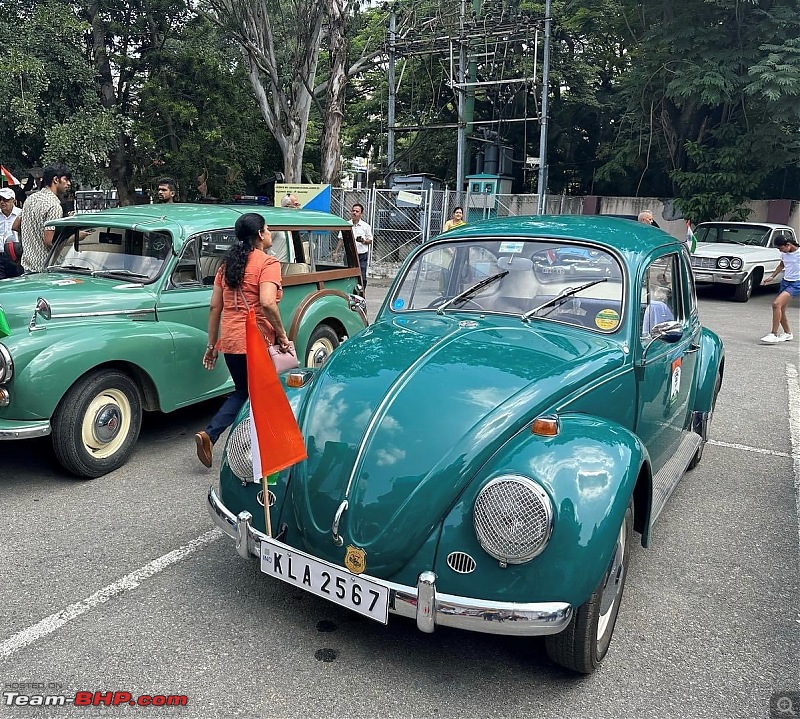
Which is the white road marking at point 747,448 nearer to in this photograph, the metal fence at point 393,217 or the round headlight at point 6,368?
the round headlight at point 6,368

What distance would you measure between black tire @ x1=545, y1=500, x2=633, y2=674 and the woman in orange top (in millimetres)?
2735

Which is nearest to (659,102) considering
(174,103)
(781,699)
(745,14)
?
(745,14)

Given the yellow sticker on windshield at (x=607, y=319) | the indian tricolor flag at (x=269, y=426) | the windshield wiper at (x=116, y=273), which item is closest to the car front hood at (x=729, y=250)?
the yellow sticker on windshield at (x=607, y=319)

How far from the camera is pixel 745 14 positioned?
55.5ft

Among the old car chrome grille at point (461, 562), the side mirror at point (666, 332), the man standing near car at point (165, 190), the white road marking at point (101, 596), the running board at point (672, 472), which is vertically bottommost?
the white road marking at point (101, 596)

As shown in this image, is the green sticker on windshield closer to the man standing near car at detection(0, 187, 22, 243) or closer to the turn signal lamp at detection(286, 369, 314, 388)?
the turn signal lamp at detection(286, 369, 314, 388)

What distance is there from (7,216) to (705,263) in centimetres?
1308

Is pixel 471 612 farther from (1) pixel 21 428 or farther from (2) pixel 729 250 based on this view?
(2) pixel 729 250

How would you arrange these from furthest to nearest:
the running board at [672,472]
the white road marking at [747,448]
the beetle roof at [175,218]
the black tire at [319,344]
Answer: the black tire at [319,344] < the white road marking at [747,448] < the beetle roof at [175,218] < the running board at [672,472]

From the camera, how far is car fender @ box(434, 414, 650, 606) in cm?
249

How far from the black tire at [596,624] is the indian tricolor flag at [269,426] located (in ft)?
4.14

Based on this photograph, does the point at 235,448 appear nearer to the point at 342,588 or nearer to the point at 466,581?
the point at 342,588

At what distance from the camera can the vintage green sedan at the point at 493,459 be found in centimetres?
251

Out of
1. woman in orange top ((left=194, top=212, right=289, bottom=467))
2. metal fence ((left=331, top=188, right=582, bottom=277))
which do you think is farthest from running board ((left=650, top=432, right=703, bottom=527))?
metal fence ((left=331, top=188, right=582, bottom=277))
